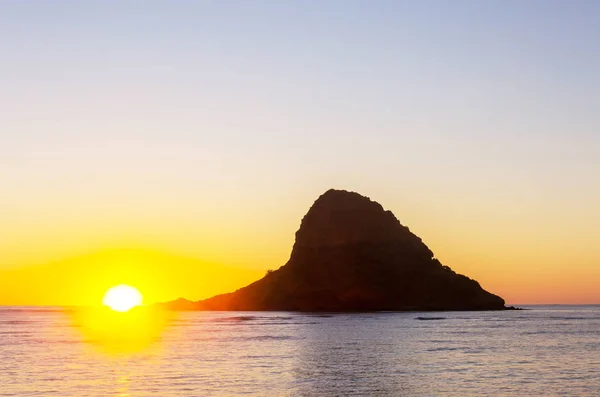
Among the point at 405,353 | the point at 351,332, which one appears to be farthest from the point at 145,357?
the point at 351,332

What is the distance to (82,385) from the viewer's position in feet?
169

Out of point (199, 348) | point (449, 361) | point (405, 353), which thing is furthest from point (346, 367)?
point (199, 348)

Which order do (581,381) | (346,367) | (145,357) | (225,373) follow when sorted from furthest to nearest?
(145,357), (346,367), (225,373), (581,381)

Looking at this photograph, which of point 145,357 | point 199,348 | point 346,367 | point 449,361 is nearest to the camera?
point 346,367

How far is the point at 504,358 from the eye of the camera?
7050cm

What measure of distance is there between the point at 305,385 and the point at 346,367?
12413 millimetres

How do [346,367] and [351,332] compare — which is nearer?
[346,367]

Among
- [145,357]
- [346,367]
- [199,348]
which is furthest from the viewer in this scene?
[199,348]

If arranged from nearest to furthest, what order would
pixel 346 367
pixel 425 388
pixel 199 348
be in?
1. pixel 425 388
2. pixel 346 367
3. pixel 199 348

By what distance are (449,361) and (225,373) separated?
2179 centimetres

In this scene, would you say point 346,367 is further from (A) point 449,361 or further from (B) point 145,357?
(B) point 145,357

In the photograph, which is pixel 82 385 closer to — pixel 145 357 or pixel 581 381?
pixel 145 357

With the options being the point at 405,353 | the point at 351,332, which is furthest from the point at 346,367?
the point at 351,332

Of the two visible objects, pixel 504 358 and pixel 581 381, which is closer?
pixel 581 381
